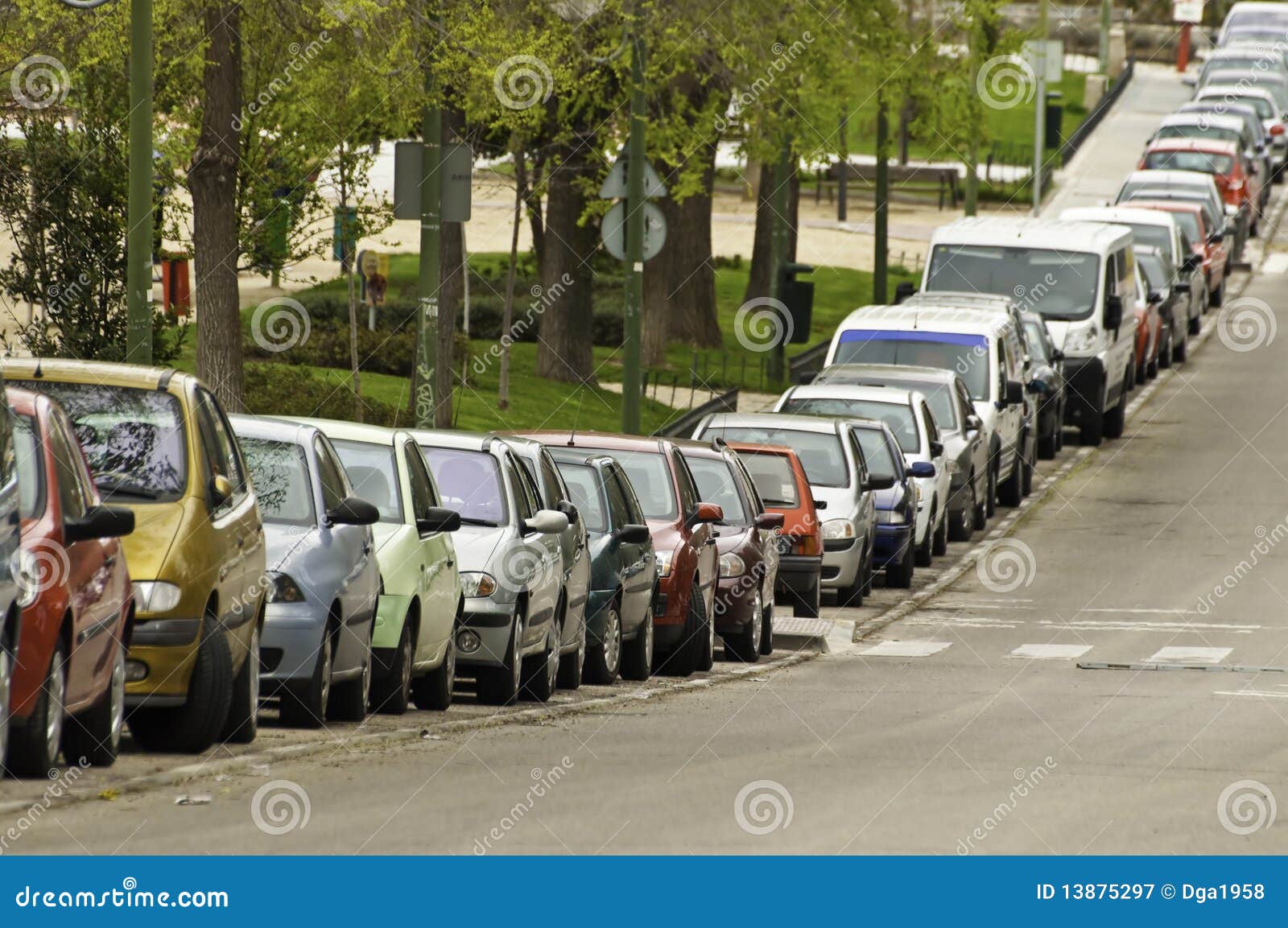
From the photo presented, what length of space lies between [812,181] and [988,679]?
51605mm

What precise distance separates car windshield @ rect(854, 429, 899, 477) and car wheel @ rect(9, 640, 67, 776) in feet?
51.3

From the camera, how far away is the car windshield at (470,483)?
1579 centimetres

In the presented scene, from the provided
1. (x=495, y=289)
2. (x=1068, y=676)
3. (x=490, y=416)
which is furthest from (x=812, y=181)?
(x=1068, y=676)

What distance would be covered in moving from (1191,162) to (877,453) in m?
35.1

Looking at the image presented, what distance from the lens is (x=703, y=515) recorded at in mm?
18859

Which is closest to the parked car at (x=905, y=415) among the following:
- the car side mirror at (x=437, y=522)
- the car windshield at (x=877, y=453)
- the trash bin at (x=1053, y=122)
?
the car windshield at (x=877, y=453)

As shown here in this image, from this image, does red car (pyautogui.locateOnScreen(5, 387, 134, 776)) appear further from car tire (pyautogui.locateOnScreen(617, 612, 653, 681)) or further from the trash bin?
the trash bin

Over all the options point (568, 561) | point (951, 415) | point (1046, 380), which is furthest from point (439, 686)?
point (1046, 380)

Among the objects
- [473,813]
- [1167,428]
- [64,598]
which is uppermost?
[64,598]

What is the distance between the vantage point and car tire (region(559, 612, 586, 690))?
16953 mm

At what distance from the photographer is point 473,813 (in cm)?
1012

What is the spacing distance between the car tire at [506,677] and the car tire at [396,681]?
1.14m

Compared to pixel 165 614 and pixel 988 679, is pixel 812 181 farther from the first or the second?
pixel 165 614

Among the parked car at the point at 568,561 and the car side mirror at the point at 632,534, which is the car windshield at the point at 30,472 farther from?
the car side mirror at the point at 632,534
